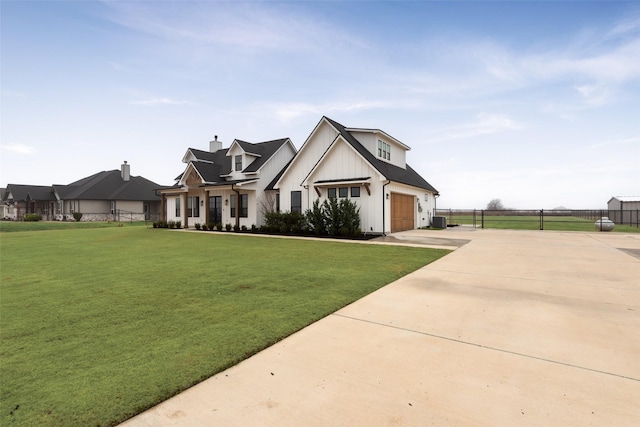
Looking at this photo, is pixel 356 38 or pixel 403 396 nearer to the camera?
pixel 403 396

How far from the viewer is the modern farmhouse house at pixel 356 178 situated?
1742cm

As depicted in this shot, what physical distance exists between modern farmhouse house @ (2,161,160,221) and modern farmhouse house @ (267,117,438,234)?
26.4 m

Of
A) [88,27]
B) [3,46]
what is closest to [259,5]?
[88,27]

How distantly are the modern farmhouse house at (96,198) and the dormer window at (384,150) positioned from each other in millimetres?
30981

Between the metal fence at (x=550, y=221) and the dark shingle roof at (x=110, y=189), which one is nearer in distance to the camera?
the metal fence at (x=550, y=221)

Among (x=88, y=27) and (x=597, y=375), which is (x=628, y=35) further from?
(x=88, y=27)

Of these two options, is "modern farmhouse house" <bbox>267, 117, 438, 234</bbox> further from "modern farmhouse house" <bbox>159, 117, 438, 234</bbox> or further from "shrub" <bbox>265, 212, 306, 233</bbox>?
"shrub" <bbox>265, 212, 306, 233</bbox>

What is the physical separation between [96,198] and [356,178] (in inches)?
1544

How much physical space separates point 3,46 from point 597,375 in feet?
82.1

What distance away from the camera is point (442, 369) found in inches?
111

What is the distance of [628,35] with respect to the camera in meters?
12.3

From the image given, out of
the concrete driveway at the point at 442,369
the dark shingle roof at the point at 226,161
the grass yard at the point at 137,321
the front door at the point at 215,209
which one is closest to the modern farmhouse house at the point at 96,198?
the dark shingle roof at the point at 226,161

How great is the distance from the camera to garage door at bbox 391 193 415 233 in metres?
18.4

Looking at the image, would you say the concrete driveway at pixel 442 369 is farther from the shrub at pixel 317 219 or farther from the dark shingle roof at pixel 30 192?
the dark shingle roof at pixel 30 192
